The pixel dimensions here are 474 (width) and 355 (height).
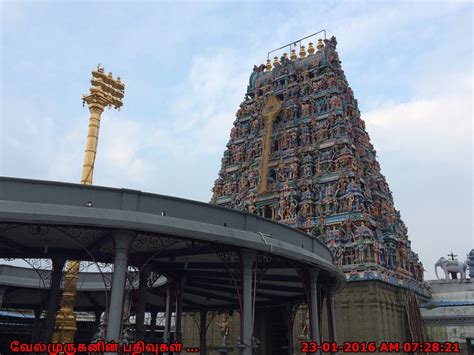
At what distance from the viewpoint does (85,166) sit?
31.8 metres

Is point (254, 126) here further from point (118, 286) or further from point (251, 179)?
point (118, 286)

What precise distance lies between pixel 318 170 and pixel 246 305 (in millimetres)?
34753

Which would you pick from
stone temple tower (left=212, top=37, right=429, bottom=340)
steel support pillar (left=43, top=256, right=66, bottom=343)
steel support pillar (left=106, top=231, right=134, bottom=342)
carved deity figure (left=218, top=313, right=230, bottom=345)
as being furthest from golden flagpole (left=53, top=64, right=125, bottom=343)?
stone temple tower (left=212, top=37, right=429, bottom=340)

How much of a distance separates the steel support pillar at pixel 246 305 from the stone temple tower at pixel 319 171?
27258 mm

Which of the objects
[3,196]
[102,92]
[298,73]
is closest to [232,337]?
[102,92]

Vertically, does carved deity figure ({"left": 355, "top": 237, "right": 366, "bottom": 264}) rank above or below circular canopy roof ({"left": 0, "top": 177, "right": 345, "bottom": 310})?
above

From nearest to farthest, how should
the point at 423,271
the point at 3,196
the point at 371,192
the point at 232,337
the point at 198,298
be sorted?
the point at 3,196 → the point at 198,298 → the point at 232,337 → the point at 371,192 → the point at 423,271

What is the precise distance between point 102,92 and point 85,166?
5652 mm

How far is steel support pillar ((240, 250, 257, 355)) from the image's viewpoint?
16344mm

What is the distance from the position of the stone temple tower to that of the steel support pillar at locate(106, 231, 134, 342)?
31.3 m

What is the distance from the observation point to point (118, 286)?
1440cm

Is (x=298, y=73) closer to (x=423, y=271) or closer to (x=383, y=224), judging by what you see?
(x=383, y=224)

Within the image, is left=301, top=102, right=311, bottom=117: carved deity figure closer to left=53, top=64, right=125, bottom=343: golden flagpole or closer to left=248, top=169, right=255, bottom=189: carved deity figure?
left=248, top=169, right=255, bottom=189: carved deity figure

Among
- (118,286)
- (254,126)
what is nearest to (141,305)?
(118,286)
